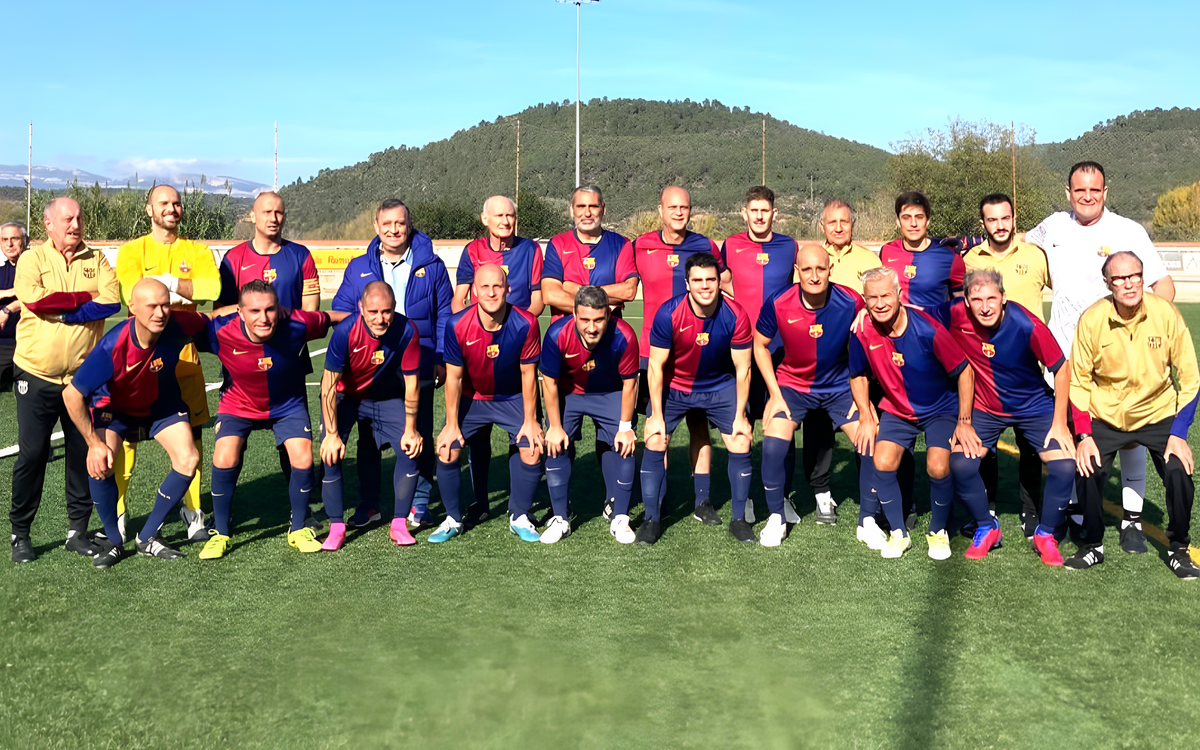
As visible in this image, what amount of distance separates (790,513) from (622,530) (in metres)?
1.10

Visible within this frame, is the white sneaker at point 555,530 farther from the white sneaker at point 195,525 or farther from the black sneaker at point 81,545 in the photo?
the black sneaker at point 81,545

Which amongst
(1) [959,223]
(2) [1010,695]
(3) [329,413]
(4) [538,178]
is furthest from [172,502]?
(4) [538,178]

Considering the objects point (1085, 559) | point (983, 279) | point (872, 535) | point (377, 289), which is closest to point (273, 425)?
point (377, 289)

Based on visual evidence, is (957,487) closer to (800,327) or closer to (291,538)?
(800,327)

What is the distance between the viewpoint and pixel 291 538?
540 centimetres

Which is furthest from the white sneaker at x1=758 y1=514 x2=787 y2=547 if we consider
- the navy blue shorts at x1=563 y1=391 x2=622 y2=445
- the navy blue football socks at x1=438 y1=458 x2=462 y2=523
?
the navy blue football socks at x1=438 y1=458 x2=462 y2=523

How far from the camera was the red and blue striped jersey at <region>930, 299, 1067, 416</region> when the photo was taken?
4.98 metres

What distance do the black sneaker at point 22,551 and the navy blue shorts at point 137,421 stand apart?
71 centimetres

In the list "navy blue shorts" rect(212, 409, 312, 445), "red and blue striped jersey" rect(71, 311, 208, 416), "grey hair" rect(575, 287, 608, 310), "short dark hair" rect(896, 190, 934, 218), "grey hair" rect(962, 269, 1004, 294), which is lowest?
"navy blue shorts" rect(212, 409, 312, 445)

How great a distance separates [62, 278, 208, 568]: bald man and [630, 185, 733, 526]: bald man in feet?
8.60

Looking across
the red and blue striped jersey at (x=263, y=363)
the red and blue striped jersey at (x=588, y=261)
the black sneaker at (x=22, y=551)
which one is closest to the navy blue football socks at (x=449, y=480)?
the red and blue striped jersey at (x=263, y=363)

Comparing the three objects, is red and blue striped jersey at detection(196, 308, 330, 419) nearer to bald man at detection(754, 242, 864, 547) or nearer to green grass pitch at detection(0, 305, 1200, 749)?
green grass pitch at detection(0, 305, 1200, 749)

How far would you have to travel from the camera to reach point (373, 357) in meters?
5.50

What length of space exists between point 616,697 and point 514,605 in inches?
41.8
